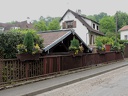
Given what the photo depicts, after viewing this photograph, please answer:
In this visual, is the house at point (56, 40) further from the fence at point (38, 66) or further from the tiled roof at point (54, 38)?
the fence at point (38, 66)

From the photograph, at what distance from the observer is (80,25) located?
3694 cm

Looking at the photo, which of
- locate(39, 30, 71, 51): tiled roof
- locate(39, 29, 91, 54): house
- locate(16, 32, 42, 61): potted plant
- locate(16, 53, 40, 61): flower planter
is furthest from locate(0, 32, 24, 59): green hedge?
locate(39, 30, 71, 51): tiled roof

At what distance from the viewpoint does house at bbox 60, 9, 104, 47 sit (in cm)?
3656

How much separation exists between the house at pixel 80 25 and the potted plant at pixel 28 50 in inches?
1014

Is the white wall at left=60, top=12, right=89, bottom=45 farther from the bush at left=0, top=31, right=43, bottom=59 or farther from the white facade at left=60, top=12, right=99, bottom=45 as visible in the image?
the bush at left=0, top=31, right=43, bottom=59

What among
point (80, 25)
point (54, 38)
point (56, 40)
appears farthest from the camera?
point (80, 25)

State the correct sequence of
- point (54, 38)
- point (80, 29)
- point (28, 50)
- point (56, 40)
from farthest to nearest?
point (80, 29), point (54, 38), point (56, 40), point (28, 50)

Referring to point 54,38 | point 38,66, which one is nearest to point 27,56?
point 38,66

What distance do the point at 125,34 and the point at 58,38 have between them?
4696 centimetres

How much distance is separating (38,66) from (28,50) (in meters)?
1.16

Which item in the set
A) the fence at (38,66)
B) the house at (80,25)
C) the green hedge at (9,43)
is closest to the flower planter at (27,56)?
the fence at (38,66)

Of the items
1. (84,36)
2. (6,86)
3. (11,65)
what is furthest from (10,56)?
(84,36)

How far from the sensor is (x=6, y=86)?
9.10 m

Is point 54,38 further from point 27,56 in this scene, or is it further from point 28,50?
point 27,56
